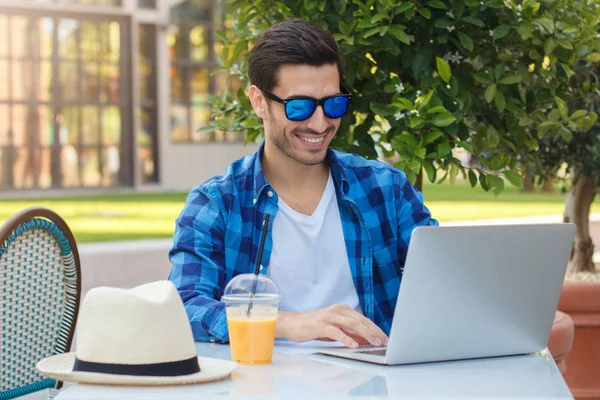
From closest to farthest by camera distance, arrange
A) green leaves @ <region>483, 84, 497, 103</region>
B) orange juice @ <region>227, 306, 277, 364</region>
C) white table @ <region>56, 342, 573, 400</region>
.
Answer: white table @ <region>56, 342, 573, 400</region> < orange juice @ <region>227, 306, 277, 364</region> < green leaves @ <region>483, 84, 497, 103</region>

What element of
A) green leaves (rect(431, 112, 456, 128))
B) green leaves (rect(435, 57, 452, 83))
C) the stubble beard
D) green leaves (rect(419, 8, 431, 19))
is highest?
green leaves (rect(419, 8, 431, 19))

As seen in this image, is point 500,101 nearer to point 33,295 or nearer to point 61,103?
point 33,295

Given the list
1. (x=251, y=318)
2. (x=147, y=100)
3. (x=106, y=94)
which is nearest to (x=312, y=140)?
(x=251, y=318)

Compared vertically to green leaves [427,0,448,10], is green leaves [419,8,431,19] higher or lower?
lower

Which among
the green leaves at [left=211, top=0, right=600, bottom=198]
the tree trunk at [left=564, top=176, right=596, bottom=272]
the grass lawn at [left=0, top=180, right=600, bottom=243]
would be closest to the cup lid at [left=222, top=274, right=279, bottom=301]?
the green leaves at [left=211, top=0, right=600, bottom=198]

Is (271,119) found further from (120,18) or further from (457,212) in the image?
(120,18)

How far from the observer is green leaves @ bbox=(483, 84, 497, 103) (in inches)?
121

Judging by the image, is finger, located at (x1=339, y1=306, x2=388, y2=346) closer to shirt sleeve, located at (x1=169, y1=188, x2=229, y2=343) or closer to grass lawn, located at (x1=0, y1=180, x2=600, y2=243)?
shirt sleeve, located at (x1=169, y1=188, x2=229, y2=343)

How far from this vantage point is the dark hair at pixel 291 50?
7.34ft

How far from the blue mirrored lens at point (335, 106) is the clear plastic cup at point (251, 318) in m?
0.54

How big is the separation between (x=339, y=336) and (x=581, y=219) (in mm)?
3664

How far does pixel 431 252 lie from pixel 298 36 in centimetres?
85

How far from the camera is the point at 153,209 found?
54.3 ft

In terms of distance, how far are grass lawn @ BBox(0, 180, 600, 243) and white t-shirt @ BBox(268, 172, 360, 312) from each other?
325 inches
